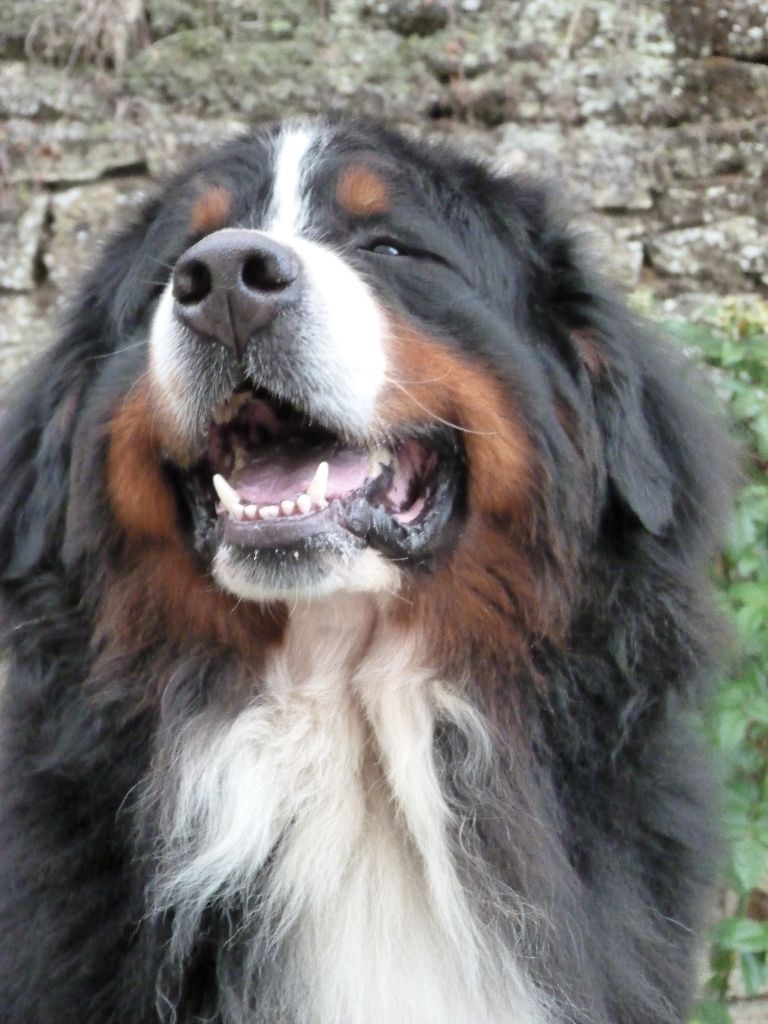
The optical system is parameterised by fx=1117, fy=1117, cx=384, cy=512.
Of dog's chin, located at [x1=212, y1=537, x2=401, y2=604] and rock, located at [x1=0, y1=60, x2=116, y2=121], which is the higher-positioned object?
rock, located at [x1=0, y1=60, x2=116, y2=121]

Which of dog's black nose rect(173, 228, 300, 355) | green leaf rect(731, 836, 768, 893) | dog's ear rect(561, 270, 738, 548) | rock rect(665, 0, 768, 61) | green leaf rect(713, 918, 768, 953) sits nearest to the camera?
dog's black nose rect(173, 228, 300, 355)

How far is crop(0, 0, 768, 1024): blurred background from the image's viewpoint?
332 centimetres

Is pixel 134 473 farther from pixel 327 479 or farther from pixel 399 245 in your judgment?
pixel 399 245

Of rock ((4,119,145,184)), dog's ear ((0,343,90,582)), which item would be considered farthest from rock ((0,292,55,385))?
dog's ear ((0,343,90,582))

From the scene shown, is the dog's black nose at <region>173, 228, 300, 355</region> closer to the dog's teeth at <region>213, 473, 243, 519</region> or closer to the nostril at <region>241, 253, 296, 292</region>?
the nostril at <region>241, 253, 296, 292</region>

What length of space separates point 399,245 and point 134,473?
0.60m

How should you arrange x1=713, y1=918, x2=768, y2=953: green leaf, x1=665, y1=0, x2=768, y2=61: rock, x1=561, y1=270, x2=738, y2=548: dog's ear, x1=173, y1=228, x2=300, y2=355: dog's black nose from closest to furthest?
x1=173, y1=228, x2=300, y2=355: dog's black nose
x1=561, y1=270, x2=738, y2=548: dog's ear
x1=713, y1=918, x2=768, y2=953: green leaf
x1=665, y1=0, x2=768, y2=61: rock

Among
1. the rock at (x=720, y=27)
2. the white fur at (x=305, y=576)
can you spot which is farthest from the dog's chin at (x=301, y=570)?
the rock at (x=720, y=27)

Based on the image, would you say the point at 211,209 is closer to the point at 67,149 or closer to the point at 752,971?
the point at 67,149

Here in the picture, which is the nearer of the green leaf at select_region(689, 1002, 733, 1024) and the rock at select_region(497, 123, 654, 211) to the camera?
the green leaf at select_region(689, 1002, 733, 1024)

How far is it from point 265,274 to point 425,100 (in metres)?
1.98

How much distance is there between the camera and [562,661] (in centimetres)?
183

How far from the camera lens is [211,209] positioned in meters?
1.94

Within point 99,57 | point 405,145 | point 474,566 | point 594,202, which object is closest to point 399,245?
point 405,145
